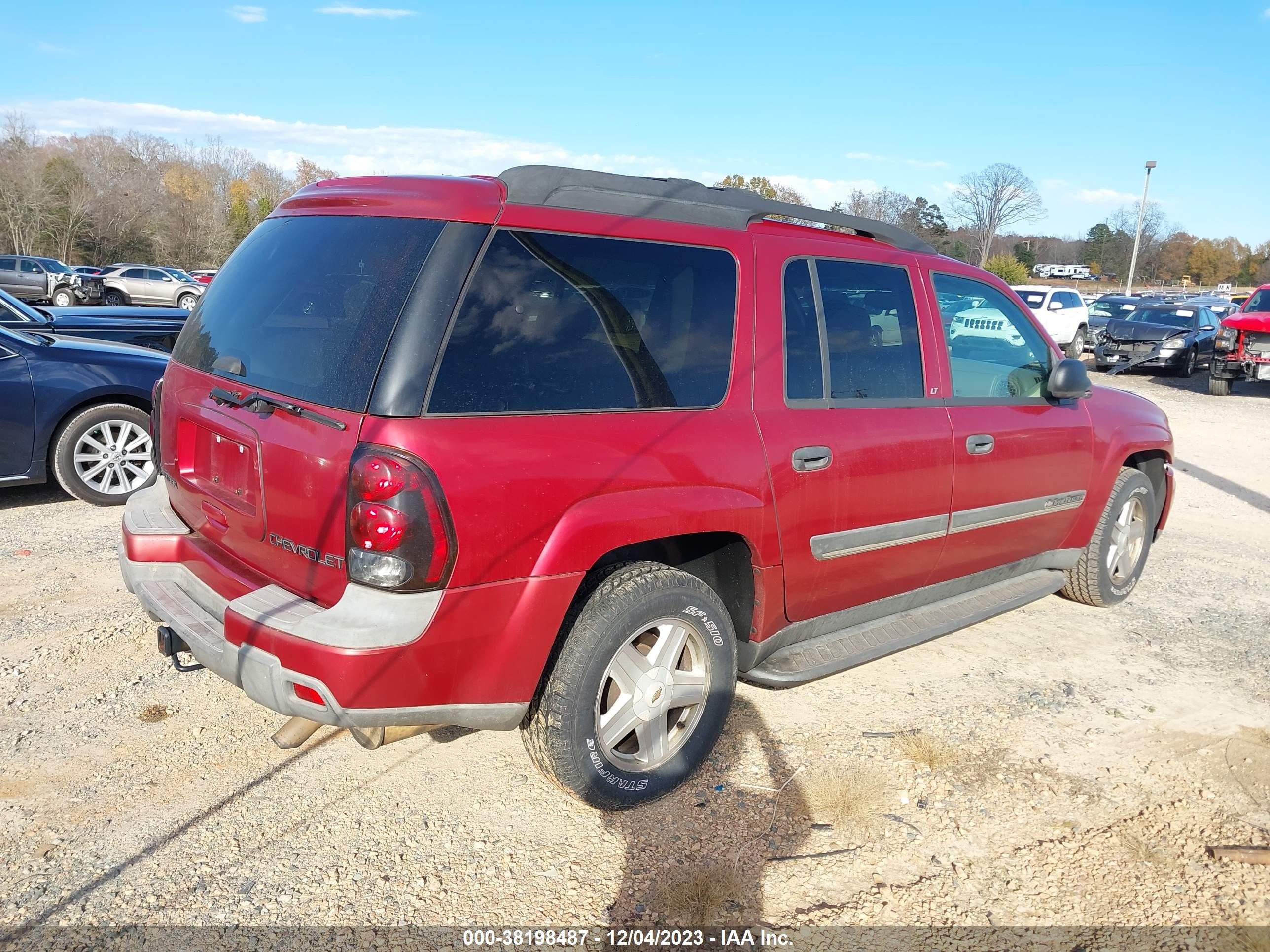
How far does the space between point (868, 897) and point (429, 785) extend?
1.50 metres

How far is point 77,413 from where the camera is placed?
627 cm

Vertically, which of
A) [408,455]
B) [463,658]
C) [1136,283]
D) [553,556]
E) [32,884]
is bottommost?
[32,884]

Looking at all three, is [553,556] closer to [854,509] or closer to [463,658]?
[463,658]

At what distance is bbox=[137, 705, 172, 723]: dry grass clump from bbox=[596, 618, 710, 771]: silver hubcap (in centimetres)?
182

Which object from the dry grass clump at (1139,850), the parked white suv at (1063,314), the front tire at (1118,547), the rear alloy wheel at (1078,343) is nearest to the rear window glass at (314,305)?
the dry grass clump at (1139,850)

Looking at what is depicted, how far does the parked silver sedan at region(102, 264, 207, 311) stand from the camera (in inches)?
1296

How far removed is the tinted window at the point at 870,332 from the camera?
11.7 ft

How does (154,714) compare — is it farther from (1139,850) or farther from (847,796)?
(1139,850)

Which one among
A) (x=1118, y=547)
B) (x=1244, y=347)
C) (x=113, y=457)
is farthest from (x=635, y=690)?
(x=1244, y=347)

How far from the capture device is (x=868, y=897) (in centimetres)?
275

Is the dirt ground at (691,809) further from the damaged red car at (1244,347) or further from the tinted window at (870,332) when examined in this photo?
the damaged red car at (1244,347)

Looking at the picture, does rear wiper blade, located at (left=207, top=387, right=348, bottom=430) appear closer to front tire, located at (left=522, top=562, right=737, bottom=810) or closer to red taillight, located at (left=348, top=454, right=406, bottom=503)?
red taillight, located at (left=348, top=454, right=406, bottom=503)

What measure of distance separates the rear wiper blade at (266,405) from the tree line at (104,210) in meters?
42.7

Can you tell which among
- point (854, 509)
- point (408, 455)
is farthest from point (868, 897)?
point (408, 455)
